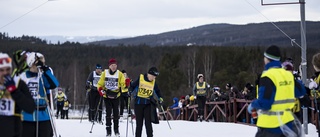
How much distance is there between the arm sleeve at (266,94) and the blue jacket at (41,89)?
300cm

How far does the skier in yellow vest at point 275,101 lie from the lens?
22.9 feet

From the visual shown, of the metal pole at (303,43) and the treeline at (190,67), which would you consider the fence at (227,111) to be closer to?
the metal pole at (303,43)

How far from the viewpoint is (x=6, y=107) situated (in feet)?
21.9

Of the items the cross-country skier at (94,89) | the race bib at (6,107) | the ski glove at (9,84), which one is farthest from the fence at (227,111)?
the ski glove at (9,84)

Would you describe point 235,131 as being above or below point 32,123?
below

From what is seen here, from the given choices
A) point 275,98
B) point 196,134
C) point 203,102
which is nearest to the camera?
point 275,98

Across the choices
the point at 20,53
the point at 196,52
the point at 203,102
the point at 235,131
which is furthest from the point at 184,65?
the point at 20,53

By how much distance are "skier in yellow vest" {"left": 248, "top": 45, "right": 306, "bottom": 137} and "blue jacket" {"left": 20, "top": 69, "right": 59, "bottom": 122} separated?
2909 mm

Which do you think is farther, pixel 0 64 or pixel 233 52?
pixel 233 52

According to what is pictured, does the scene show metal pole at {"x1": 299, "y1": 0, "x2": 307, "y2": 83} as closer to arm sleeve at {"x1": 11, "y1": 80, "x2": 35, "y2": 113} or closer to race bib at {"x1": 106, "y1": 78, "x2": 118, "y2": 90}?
race bib at {"x1": 106, "y1": 78, "x2": 118, "y2": 90}

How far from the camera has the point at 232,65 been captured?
8444 cm

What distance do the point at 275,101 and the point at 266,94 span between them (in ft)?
0.66

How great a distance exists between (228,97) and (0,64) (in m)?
15.4

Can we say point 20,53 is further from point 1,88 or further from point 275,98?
point 275,98
